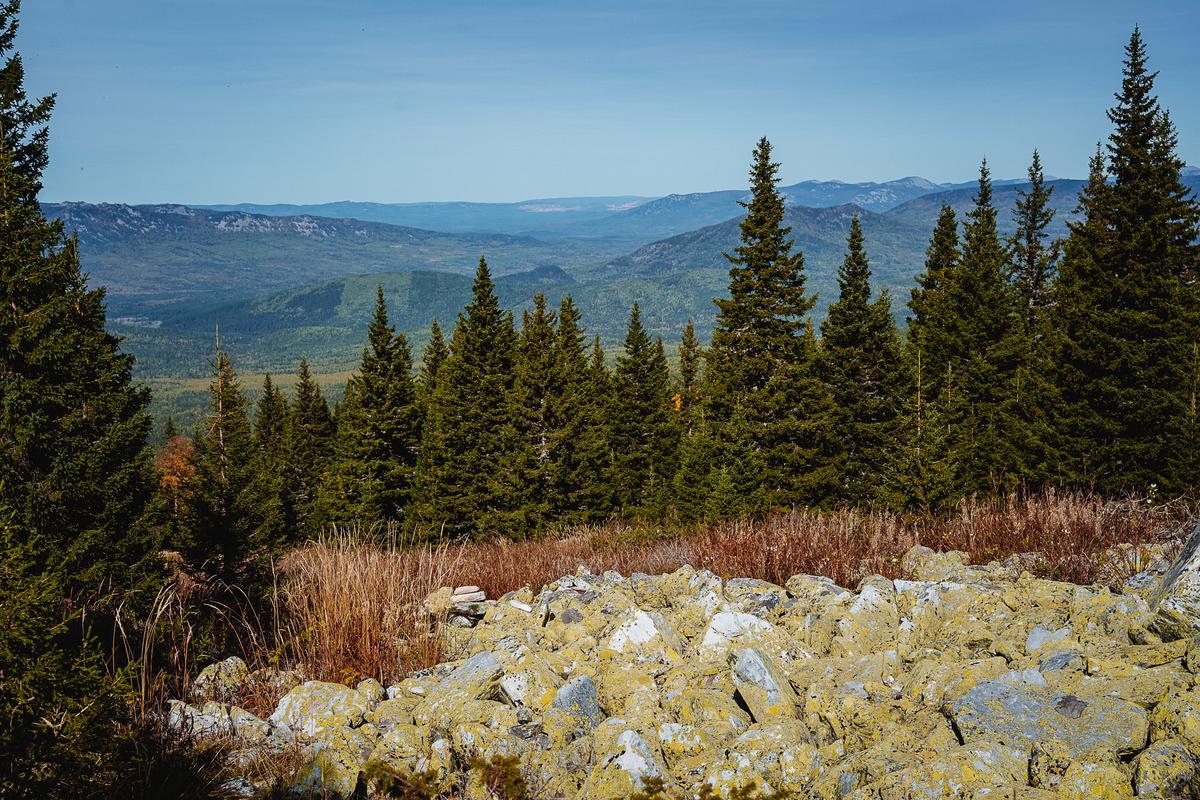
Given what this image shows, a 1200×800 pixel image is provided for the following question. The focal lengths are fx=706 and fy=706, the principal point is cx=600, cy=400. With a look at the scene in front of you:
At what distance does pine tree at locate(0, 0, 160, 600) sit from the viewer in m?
6.92

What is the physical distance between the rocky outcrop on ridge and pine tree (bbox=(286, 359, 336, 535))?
52663mm

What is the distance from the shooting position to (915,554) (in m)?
6.32

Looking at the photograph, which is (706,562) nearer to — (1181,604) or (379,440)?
(1181,604)

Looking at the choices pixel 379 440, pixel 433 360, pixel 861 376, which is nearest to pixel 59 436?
pixel 861 376

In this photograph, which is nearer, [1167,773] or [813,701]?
[1167,773]

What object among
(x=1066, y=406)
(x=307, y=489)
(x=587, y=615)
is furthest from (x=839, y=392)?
(x=307, y=489)

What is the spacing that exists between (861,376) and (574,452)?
1574 cm

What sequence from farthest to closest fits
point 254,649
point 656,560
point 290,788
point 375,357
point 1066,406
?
point 375,357, point 1066,406, point 656,560, point 254,649, point 290,788

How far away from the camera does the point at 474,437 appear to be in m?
40.2

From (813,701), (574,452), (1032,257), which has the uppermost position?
(1032,257)

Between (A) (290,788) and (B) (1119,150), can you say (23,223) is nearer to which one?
(A) (290,788)

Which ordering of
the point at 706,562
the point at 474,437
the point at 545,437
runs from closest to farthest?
Result: the point at 706,562 < the point at 545,437 < the point at 474,437

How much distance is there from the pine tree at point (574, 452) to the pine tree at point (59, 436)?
27.5 metres

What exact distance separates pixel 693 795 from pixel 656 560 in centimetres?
439
